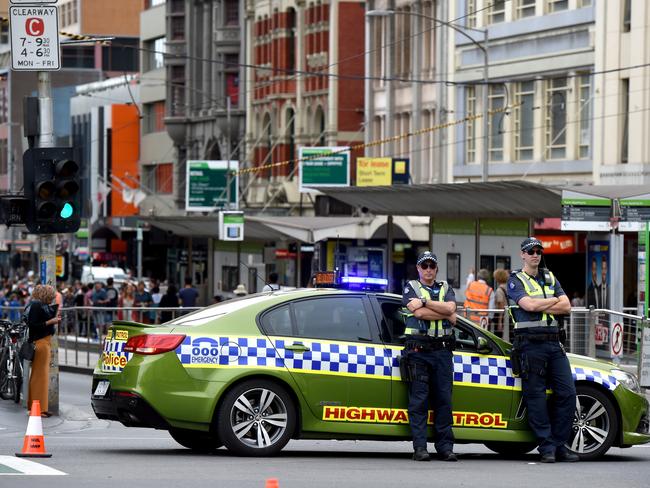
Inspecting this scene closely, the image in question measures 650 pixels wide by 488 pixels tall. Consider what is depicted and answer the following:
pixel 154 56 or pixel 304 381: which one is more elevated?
pixel 154 56

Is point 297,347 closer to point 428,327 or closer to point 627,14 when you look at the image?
point 428,327

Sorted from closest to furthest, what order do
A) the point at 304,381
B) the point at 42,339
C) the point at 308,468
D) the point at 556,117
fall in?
the point at 308,468 → the point at 304,381 → the point at 42,339 → the point at 556,117

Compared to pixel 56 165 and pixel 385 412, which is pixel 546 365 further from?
pixel 56 165

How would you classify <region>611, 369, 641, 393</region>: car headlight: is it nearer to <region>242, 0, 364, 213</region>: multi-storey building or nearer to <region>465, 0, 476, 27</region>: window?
<region>465, 0, 476, 27</region>: window

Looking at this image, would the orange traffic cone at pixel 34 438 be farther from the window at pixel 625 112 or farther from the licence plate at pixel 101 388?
the window at pixel 625 112

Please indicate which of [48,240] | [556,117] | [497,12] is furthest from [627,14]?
[48,240]

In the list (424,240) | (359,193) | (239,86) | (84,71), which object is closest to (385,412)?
(359,193)

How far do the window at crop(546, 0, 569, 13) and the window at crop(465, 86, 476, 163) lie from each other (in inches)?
178

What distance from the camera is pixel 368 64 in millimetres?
55500

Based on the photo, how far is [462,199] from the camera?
3412 centimetres

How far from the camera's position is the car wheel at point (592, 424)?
45.8 feet

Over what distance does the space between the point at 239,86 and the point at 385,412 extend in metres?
58.0

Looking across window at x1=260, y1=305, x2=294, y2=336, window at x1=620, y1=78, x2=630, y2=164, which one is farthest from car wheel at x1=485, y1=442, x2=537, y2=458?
window at x1=620, y1=78, x2=630, y2=164

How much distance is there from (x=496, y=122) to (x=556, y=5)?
418 cm
